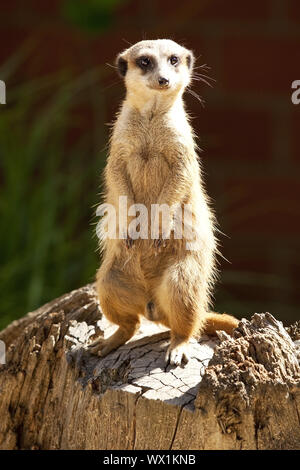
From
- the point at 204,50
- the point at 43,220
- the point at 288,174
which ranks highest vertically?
the point at 204,50

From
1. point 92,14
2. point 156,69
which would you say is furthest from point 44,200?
point 156,69

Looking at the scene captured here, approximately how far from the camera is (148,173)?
110 inches

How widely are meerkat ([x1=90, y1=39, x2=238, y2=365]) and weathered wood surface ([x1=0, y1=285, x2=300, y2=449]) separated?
0.39 ft

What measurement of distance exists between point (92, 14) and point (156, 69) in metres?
1.70

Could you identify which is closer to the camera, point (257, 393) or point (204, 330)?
point (257, 393)

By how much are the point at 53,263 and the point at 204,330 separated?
5.58ft

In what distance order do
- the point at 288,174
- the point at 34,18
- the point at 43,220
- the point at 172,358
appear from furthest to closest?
the point at 34,18
the point at 288,174
the point at 43,220
the point at 172,358

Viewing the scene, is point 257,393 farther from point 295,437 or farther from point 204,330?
point 204,330

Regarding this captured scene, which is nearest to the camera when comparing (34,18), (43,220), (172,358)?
(172,358)

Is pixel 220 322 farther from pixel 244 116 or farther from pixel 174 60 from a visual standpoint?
pixel 244 116

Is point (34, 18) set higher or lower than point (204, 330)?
higher

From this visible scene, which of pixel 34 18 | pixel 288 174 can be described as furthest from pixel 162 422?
pixel 34 18

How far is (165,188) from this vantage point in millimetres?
2775

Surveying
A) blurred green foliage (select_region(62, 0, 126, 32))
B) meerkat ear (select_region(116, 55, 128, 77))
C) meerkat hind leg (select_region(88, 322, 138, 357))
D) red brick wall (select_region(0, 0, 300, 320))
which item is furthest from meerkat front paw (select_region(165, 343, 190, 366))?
blurred green foliage (select_region(62, 0, 126, 32))
